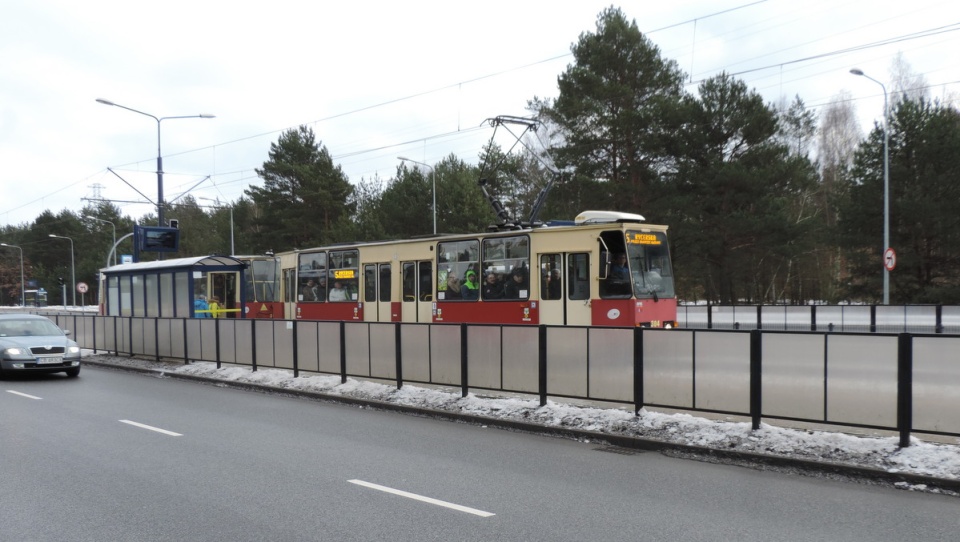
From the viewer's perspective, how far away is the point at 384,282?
2188 centimetres

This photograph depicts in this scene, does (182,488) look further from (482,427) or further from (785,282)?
(785,282)

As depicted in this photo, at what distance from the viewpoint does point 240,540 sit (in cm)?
541

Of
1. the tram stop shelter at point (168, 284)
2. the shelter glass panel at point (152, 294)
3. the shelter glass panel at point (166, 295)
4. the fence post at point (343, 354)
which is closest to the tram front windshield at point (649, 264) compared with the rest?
the fence post at point (343, 354)

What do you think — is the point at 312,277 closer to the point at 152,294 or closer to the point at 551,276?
the point at 152,294

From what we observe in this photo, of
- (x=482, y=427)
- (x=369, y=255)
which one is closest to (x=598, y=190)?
(x=369, y=255)

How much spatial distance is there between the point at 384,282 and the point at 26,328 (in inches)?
356

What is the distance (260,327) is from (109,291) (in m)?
13.1

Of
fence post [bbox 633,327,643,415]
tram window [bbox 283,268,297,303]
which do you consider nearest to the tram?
tram window [bbox 283,268,297,303]

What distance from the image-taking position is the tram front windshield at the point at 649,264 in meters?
16.7

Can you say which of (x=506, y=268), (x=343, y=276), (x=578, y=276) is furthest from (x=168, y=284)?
(x=578, y=276)

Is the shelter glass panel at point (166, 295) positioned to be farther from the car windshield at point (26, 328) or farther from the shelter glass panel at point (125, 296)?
the car windshield at point (26, 328)

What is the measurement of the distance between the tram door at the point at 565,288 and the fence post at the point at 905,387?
29.2 ft

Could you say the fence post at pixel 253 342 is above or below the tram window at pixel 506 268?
below

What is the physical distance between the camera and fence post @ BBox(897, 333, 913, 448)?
7.92 m
